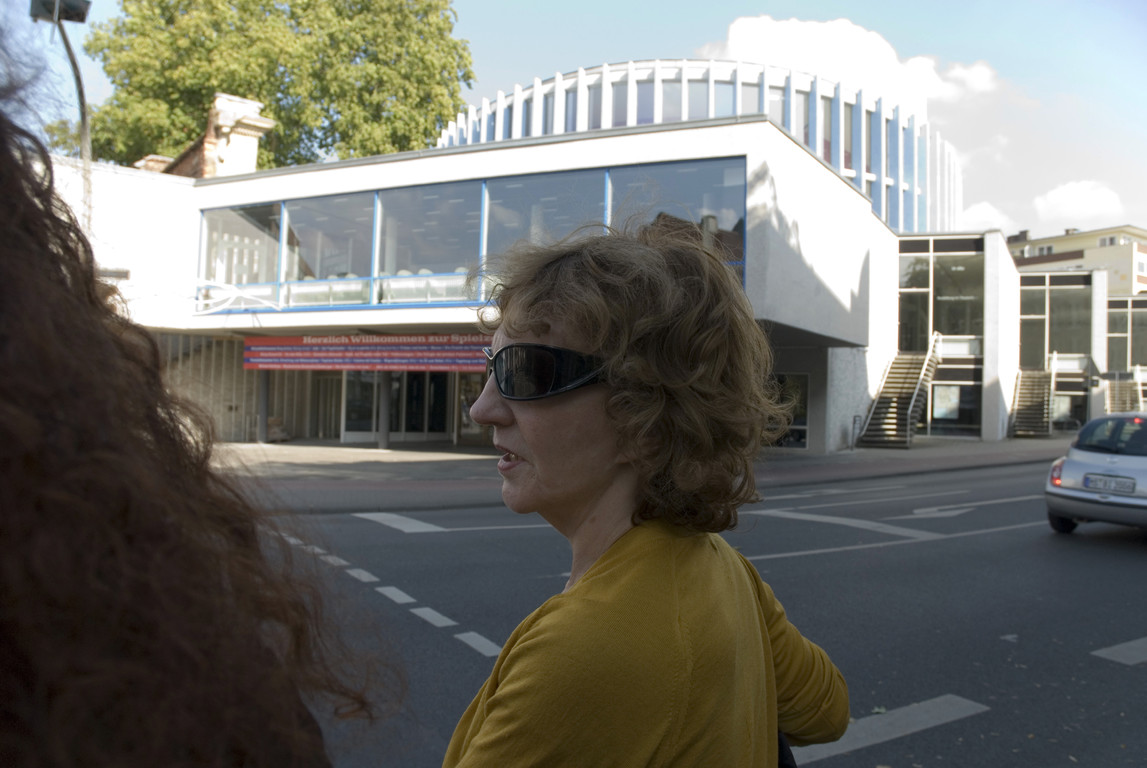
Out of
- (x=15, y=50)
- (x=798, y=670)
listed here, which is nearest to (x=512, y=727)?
(x=798, y=670)

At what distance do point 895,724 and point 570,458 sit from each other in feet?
11.3

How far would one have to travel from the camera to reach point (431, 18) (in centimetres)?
3225

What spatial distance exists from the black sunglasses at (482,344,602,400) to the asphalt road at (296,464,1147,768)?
0.41 metres

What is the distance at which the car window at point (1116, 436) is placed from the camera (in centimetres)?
920

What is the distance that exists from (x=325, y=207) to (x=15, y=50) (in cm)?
2159

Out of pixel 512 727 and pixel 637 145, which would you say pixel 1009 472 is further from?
pixel 512 727

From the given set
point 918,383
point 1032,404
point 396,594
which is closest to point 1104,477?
point 396,594

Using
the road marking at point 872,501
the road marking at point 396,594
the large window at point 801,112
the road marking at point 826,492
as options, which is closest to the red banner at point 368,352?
the road marking at point 826,492

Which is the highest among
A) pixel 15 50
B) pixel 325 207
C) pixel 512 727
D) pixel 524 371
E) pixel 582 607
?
pixel 325 207

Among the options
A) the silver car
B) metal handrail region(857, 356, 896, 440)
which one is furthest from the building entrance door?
the silver car

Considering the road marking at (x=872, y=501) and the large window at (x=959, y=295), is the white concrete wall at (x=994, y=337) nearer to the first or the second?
the large window at (x=959, y=295)

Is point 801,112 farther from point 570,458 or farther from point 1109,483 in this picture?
point 570,458

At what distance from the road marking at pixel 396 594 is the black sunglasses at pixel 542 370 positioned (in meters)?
4.81

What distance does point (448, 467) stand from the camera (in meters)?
17.2
